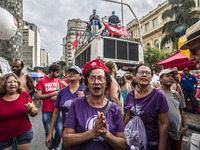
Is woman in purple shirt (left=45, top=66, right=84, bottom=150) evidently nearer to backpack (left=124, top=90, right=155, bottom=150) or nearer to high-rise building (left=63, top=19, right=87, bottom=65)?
backpack (left=124, top=90, right=155, bottom=150)

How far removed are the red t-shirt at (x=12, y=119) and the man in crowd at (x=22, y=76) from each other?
3.61 ft

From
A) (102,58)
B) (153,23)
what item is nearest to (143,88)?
(102,58)

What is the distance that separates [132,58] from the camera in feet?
34.3

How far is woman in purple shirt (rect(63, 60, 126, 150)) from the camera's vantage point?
138cm

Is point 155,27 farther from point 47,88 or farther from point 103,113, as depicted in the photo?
point 103,113

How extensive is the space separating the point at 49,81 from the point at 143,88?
2.52 meters

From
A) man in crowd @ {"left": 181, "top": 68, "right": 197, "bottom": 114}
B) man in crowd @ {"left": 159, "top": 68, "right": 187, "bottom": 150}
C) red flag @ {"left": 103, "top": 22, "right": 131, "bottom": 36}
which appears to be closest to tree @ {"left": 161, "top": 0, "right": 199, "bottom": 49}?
red flag @ {"left": 103, "top": 22, "right": 131, "bottom": 36}

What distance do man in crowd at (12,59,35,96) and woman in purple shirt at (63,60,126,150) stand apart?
2333mm

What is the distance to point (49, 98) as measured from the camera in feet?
11.6

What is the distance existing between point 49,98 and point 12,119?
4.36ft

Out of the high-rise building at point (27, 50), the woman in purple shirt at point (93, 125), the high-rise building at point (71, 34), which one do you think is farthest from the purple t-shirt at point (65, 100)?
the high-rise building at point (27, 50)

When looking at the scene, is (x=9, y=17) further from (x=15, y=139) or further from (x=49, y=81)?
(x=15, y=139)

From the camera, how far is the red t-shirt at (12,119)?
2.16 meters

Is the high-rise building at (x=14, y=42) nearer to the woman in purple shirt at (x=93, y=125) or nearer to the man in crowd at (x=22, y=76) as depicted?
the man in crowd at (x=22, y=76)
